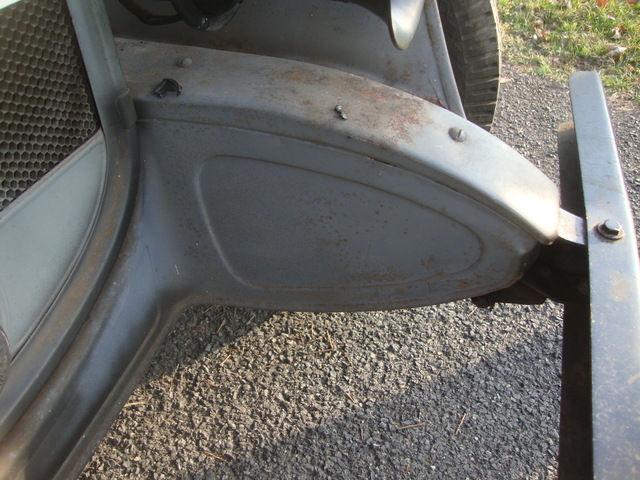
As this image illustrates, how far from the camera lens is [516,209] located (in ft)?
3.98

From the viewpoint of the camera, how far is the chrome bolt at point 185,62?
52.8 inches

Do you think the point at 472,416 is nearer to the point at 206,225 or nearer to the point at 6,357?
the point at 206,225

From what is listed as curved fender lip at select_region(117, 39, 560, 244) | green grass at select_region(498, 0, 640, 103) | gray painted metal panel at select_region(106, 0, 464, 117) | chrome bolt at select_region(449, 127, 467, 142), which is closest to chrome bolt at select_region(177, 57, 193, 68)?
curved fender lip at select_region(117, 39, 560, 244)

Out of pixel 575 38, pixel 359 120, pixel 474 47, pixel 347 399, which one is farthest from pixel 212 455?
pixel 575 38

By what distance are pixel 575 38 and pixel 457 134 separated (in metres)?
2.47

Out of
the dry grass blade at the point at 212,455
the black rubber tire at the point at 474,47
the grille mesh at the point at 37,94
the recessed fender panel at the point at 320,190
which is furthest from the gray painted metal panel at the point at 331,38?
the dry grass blade at the point at 212,455

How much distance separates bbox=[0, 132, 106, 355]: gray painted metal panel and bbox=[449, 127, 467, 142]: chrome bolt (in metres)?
0.69

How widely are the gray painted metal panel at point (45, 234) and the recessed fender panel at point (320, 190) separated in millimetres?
139

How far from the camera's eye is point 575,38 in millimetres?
3334

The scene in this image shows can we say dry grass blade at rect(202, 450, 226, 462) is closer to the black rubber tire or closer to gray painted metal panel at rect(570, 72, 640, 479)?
gray painted metal panel at rect(570, 72, 640, 479)

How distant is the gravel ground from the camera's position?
1.58 meters

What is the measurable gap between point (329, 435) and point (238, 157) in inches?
31.4

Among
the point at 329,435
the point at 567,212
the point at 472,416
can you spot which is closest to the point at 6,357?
the point at 329,435

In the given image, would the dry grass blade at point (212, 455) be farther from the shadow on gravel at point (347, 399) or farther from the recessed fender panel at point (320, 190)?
the recessed fender panel at point (320, 190)
